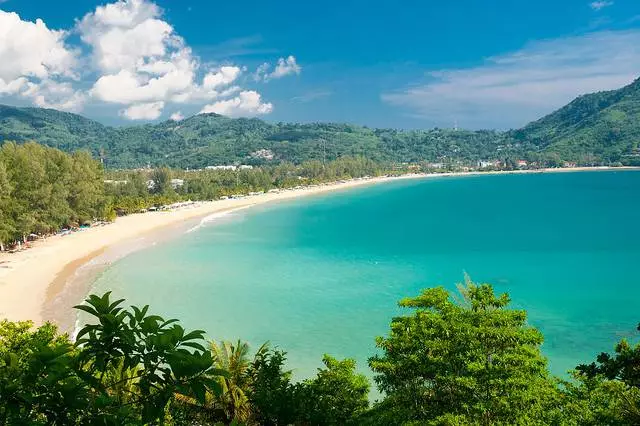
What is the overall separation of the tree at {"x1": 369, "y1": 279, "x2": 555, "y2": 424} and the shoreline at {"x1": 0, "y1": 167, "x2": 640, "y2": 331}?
24870mm

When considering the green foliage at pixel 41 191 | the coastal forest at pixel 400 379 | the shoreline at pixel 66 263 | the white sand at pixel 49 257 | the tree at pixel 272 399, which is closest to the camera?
the coastal forest at pixel 400 379

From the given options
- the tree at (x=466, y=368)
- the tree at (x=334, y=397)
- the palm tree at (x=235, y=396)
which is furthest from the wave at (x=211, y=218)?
the tree at (x=466, y=368)

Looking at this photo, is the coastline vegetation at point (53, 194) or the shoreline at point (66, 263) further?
the coastline vegetation at point (53, 194)

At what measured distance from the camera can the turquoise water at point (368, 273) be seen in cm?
3189

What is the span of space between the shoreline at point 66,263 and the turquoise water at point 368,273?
2.79 m

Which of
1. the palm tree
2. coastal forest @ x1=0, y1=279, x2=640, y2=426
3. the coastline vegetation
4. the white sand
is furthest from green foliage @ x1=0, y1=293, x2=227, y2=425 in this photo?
the coastline vegetation

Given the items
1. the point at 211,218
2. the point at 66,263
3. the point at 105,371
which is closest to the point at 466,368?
the point at 105,371

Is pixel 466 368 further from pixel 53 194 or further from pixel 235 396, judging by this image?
pixel 53 194

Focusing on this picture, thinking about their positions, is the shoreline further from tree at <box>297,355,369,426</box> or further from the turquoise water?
tree at <box>297,355,369,426</box>

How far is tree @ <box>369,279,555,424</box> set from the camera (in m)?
10.6

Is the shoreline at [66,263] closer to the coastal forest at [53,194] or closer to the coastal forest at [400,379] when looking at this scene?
the coastal forest at [53,194]

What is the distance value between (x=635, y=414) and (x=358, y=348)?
2058 centimetres

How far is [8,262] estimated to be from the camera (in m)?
46.5

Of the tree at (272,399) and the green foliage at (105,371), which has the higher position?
the green foliage at (105,371)
